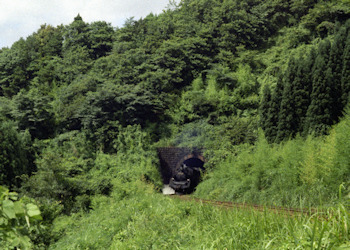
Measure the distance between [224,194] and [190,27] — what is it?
49.7ft

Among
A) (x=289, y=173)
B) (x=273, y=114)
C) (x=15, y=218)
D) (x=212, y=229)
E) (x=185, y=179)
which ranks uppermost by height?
(x=15, y=218)

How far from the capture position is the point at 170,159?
56.4 feet

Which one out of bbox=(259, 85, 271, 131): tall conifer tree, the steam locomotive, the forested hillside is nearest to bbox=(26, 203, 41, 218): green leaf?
the forested hillside

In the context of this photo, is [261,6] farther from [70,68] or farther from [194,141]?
[70,68]

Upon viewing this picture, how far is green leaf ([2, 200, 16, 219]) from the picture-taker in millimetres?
1451

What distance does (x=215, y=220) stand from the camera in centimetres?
483

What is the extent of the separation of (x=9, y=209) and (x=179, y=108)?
17.8 metres

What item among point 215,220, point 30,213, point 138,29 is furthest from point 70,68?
point 30,213

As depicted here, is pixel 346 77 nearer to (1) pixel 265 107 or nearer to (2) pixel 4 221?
(1) pixel 265 107

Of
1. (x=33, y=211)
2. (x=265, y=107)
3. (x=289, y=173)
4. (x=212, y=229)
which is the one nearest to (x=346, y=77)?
(x=265, y=107)

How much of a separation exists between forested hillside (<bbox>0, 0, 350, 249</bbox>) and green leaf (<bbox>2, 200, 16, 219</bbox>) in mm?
2480

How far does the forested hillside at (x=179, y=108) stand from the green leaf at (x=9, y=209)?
2480mm

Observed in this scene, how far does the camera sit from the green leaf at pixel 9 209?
1451mm

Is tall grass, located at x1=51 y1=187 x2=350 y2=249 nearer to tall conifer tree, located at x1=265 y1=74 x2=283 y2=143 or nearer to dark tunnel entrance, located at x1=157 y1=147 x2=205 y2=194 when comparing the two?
dark tunnel entrance, located at x1=157 y1=147 x2=205 y2=194
